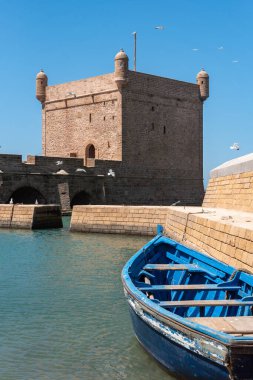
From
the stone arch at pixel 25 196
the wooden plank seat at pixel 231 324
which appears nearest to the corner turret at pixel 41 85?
the stone arch at pixel 25 196

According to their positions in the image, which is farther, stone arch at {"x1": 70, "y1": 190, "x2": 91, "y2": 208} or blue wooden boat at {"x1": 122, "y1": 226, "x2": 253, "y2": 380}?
stone arch at {"x1": 70, "y1": 190, "x2": 91, "y2": 208}

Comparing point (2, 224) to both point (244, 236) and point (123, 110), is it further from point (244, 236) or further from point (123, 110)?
point (244, 236)

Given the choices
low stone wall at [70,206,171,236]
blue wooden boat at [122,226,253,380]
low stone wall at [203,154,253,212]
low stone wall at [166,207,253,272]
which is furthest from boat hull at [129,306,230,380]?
low stone wall at [70,206,171,236]

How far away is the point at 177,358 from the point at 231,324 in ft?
2.23

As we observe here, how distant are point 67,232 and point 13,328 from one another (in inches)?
552

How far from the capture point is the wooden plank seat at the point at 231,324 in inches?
167

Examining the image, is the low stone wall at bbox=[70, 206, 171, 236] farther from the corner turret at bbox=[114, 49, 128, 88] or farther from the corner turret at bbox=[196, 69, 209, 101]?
the corner turret at bbox=[196, 69, 209, 101]

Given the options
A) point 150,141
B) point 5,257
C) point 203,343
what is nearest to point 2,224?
point 5,257

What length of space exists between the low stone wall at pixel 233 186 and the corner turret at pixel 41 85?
2165 cm

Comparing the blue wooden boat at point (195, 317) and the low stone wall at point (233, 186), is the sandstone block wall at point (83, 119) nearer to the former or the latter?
the low stone wall at point (233, 186)

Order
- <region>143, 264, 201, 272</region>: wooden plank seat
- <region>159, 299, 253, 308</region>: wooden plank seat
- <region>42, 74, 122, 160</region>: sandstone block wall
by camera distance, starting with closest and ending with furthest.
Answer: <region>159, 299, 253, 308</region>: wooden plank seat, <region>143, 264, 201, 272</region>: wooden plank seat, <region>42, 74, 122, 160</region>: sandstone block wall

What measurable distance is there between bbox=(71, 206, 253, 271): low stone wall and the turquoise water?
180cm

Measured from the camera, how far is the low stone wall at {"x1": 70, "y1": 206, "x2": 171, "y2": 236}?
68.0ft

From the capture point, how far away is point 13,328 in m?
7.88
